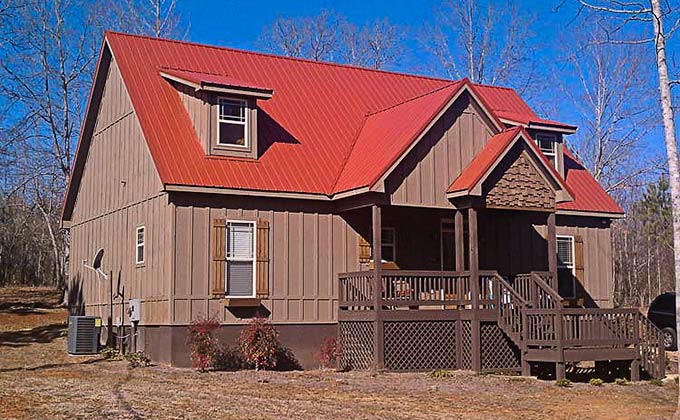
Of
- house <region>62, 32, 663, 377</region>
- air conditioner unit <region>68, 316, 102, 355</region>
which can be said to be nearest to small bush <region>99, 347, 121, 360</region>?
air conditioner unit <region>68, 316, 102, 355</region>

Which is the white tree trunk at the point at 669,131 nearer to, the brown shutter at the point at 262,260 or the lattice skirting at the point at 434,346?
the lattice skirting at the point at 434,346

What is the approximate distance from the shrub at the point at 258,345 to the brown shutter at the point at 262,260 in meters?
0.79

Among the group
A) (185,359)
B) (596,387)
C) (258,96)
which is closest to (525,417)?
(596,387)

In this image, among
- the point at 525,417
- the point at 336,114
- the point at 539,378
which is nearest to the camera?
the point at 525,417

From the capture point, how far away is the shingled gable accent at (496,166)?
1909 cm

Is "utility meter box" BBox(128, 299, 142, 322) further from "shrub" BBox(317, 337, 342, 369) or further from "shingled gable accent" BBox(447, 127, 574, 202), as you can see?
"shingled gable accent" BBox(447, 127, 574, 202)

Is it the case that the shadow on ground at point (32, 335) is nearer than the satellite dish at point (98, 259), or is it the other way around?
the satellite dish at point (98, 259)

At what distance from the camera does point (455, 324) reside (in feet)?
64.1

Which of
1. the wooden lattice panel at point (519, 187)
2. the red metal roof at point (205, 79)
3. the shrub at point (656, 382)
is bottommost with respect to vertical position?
the shrub at point (656, 382)

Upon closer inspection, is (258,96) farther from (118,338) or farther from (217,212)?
(118,338)

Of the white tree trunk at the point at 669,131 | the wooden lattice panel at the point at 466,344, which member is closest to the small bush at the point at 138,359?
the wooden lattice panel at the point at 466,344

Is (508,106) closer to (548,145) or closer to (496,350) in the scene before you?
(548,145)

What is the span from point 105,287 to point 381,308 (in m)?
8.49

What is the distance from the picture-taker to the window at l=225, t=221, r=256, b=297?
1970 cm
